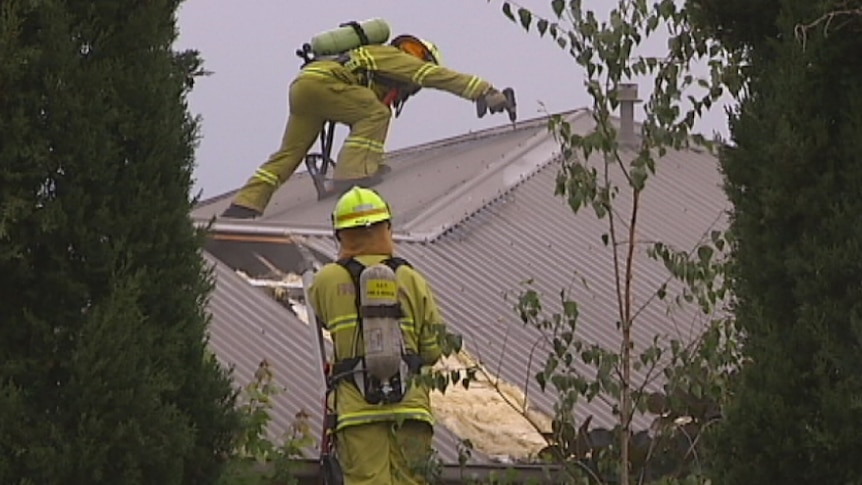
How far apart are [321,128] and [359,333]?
514cm

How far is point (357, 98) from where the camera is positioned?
11.3 m

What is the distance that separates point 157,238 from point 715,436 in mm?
1571

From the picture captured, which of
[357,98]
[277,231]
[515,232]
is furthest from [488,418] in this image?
[357,98]

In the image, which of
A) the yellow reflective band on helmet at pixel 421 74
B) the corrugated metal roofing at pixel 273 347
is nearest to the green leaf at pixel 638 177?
the corrugated metal roofing at pixel 273 347

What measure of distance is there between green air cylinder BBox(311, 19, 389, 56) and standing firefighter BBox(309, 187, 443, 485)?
15.5 ft

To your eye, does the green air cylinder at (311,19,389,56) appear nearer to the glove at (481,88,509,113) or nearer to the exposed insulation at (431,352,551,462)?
the glove at (481,88,509,113)

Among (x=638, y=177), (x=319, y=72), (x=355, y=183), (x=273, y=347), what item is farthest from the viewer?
(x=355, y=183)

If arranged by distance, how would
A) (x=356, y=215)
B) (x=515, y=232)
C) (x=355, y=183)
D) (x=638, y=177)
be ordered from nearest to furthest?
1. (x=638, y=177)
2. (x=356, y=215)
3. (x=515, y=232)
4. (x=355, y=183)

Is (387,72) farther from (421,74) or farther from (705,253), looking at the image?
(705,253)

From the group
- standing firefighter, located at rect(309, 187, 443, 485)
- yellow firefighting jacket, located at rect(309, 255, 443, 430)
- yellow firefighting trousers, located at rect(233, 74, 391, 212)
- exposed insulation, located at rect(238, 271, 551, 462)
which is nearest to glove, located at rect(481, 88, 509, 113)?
yellow firefighting trousers, located at rect(233, 74, 391, 212)

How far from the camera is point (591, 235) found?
11.3m

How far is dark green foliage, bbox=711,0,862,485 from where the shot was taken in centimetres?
408

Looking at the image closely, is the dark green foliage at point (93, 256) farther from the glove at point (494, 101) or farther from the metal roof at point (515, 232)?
the glove at point (494, 101)

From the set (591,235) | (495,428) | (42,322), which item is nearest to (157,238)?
(42,322)
